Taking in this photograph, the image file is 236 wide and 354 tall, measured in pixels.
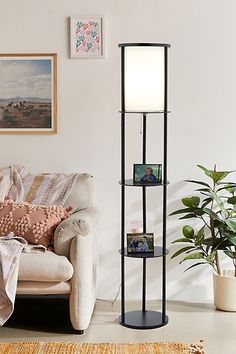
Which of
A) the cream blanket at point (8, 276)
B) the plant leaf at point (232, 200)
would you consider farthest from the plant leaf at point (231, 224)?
the cream blanket at point (8, 276)

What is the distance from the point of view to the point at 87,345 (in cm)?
415

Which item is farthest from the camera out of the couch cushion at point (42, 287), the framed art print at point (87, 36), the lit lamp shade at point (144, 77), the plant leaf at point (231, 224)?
the framed art print at point (87, 36)

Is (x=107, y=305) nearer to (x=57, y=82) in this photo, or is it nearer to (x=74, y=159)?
(x=74, y=159)

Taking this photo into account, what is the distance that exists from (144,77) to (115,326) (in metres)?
1.42

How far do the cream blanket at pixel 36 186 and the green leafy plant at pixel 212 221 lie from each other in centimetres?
71

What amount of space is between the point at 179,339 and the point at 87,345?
0.51 m

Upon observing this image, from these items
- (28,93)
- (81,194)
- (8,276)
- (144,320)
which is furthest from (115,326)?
(28,93)

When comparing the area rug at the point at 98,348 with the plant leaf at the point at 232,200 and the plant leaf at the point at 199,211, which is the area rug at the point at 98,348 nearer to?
the plant leaf at the point at 199,211

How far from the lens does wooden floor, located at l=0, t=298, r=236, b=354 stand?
428 cm

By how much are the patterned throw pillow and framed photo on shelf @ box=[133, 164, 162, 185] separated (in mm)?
495

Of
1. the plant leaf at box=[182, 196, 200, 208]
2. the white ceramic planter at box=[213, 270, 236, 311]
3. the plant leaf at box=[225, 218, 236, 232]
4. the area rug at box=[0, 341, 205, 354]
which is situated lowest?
the area rug at box=[0, 341, 205, 354]

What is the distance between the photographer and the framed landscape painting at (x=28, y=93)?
5093 mm

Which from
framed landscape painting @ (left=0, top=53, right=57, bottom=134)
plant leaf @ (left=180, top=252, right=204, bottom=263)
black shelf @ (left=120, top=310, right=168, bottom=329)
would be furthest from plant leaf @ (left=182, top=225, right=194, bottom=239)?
framed landscape painting @ (left=0, top=53, right=57, bottom=134)

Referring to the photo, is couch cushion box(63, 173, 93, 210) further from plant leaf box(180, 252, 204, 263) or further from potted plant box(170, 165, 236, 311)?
plant leaf box(180, 252, 204, 263)
